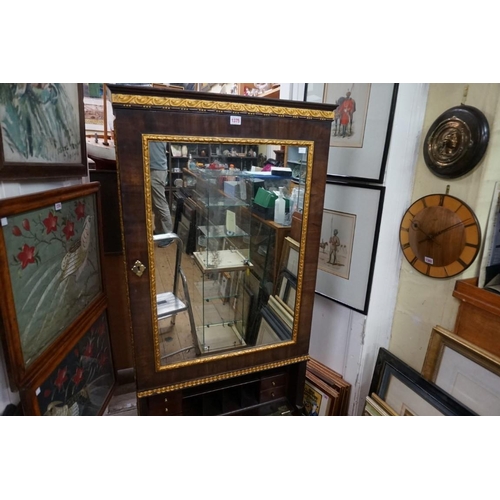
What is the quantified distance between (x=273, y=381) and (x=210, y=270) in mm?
493

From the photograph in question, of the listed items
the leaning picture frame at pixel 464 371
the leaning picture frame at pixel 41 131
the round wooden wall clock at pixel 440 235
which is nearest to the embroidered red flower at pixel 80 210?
the leaning picture frame at pixel 41 131

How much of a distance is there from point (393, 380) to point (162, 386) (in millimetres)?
870

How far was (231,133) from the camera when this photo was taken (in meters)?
0.87

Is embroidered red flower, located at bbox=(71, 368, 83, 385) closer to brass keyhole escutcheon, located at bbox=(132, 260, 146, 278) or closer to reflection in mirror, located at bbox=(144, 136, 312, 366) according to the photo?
reflection in mirror, located at bbox=(144, 136, 312, 366)

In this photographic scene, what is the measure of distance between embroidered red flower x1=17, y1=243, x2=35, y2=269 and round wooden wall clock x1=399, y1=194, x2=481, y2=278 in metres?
1.21

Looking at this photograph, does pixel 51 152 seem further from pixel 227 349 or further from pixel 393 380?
pixel 393 380

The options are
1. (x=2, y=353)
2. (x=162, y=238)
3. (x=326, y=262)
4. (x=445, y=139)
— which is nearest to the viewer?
(x=2, y=353)

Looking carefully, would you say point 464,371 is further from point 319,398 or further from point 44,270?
point 44,270

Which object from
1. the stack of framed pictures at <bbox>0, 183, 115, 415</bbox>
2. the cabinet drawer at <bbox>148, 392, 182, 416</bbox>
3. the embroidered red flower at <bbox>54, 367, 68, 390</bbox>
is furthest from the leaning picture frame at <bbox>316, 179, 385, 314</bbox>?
the embroidered red flower at <bbox>54, 367, 68, 390</bbox>

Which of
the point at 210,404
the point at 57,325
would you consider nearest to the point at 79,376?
the point at 57,325

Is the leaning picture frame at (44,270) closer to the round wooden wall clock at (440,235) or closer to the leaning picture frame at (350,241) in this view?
the leaning picture frame at (350,241)

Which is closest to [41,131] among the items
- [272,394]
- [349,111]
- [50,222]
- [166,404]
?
[50,222]

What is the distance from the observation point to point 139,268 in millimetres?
892

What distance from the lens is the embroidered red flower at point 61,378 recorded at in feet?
3.12
